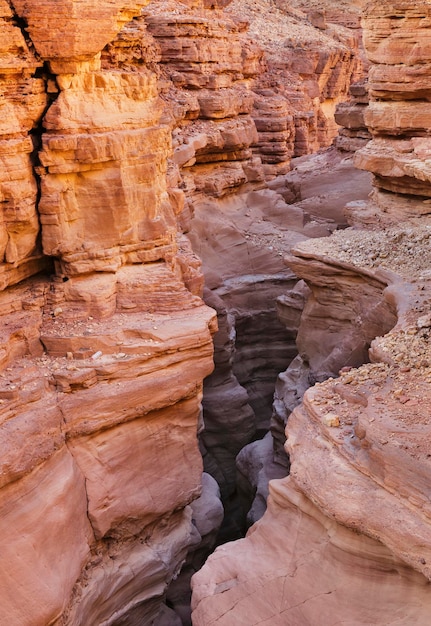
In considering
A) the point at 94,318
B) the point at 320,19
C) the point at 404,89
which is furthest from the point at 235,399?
the point at 320,19

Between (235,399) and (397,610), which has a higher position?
(397,610)

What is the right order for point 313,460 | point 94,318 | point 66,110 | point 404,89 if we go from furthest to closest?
point 404,89, point 94,318, point 66,110, point 313,460

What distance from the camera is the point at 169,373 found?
324 inches

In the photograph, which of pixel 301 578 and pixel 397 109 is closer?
pixel 301 578

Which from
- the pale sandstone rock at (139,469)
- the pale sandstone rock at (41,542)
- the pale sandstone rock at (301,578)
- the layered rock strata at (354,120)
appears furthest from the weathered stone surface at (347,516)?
the layered rock strata at (354,120)

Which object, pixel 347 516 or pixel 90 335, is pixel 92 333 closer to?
pixel 90 335

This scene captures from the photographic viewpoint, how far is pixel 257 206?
1620 cm

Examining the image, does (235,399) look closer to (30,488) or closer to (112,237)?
(112,237)

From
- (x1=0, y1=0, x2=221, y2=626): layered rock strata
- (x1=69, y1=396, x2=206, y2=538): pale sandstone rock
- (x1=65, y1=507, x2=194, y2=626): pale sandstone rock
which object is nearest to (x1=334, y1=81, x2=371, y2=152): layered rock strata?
(x1=0, y1=0, x2=221, y2=626): layered rock strata

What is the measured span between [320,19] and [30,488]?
1074 inches

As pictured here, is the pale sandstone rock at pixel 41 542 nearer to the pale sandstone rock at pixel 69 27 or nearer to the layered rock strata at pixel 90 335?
the layered rock strata at pixel 90 335

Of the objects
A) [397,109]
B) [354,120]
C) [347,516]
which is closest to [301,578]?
[347,516]

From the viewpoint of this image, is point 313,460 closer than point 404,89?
Yes

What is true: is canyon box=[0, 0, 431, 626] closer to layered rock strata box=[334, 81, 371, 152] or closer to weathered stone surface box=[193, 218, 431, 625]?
weathered stone surface box=[193, 218, 431, 625]
